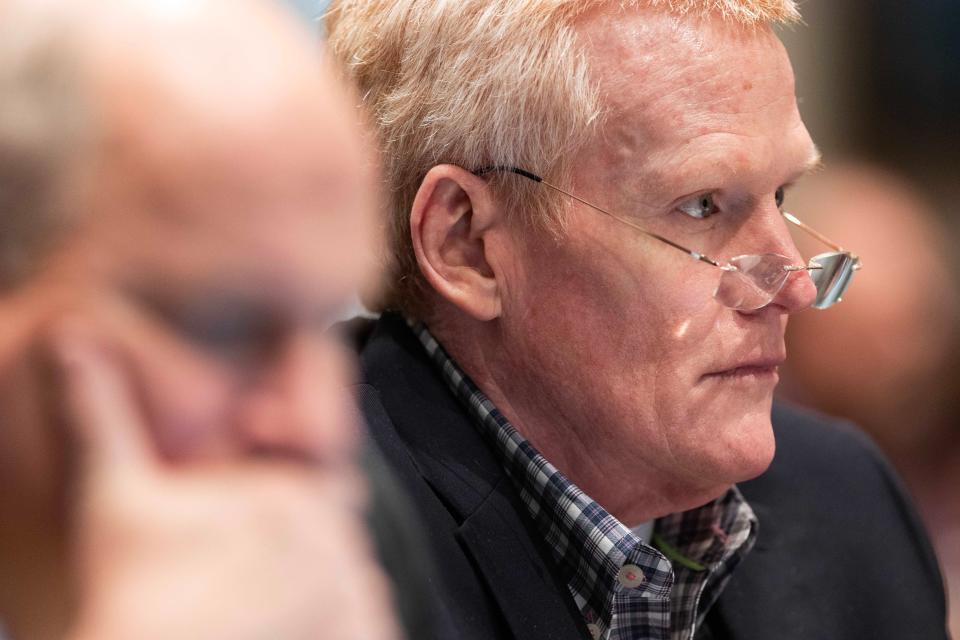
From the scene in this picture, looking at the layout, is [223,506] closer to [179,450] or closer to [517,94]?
[179,450]

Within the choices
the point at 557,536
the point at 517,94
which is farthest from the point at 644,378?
the point at 517,94

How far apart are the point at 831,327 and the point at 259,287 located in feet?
8.31

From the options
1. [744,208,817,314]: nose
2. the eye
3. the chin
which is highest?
the eye

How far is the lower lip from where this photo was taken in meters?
1.53

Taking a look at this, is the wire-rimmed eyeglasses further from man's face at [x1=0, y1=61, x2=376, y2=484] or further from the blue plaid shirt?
man's face at [x1=0, y1=61, x2=376, y2=484]

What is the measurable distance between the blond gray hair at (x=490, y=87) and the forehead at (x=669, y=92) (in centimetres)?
2

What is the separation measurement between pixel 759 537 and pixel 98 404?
1.46m

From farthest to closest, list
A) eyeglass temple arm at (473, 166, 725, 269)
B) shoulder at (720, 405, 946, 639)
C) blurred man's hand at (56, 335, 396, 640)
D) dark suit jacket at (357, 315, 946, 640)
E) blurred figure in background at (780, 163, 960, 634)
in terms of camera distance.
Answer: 1. blurred figure in background at (780, 163, 960, 634)
2. shoulder at (720, 405, 946, 639)
3. eyeglass temple arm at (473, 166, 725, 269)
4. dark suit jacket at (357, 315, 946, 640)
5. blurred man's hand at (56, 335, 396, 640)

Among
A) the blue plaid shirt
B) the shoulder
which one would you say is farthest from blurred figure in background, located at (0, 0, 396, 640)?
the shoulder

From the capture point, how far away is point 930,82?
16.5 feet

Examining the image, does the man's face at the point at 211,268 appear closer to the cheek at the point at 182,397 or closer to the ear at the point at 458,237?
the cheek at the point at 182,397

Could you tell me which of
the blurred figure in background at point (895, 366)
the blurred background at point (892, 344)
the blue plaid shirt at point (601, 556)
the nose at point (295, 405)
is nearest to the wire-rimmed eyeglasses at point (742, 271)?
the blue plaid shirt at point (601, 556)

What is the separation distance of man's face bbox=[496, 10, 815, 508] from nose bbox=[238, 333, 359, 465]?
0.97 m

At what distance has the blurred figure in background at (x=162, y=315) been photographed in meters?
0.53
